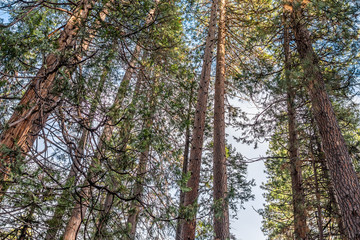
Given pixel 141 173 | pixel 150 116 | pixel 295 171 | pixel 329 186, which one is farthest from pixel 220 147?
pixel 141 173

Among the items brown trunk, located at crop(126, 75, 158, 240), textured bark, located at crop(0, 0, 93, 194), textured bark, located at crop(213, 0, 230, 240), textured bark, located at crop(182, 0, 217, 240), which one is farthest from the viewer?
textured bark, located at crop(213, 0, 230, 240)

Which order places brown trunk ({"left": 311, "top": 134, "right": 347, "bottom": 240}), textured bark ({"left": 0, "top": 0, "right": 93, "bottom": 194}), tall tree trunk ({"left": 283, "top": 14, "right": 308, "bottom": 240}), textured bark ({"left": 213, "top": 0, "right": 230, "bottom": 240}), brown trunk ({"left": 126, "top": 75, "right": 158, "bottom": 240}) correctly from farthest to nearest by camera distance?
brown trunk ({"left": 311, "top": 134, "right": 347, "bottom": 240}), tall tree trunk ({"left": 283, "top": 14, "right": 308, "bottom": 240}), textured bark ({"left": 213, "top": 0, "right": 230, "bottom": 240}), brown trunk ({"left": 126, "top": 75, "right": 158, "bottom": 240}), textured bark ({"left": 0, "top": 0, "right": 93, "bottom": 194})

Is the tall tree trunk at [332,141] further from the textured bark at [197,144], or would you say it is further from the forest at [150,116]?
the textured bark at [197,144]

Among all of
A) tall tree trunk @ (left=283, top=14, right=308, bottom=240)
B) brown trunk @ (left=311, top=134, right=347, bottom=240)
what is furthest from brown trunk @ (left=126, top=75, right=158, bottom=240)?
brown trunk @ (left=311, top=134, right=347, bottom=240)

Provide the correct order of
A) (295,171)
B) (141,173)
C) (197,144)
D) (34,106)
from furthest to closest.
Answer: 1. (295,171)
2. (197,144)
3. (141,173)
4. (34,106)

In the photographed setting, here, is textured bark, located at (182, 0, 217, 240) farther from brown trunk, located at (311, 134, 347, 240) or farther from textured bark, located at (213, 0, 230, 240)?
brown trunk, located at (311, 134, 347, 240)

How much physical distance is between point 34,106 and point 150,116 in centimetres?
156

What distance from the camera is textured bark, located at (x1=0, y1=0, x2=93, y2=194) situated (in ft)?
8.54

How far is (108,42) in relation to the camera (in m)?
3.74

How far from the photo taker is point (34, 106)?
2678mm

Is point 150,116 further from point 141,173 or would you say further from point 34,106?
point 34,106

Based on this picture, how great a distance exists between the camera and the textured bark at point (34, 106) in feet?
8.54

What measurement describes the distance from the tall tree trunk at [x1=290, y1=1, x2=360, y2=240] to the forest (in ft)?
0.08

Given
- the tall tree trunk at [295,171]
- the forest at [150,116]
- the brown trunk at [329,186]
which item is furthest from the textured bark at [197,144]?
the brown trunk at [329,186]
